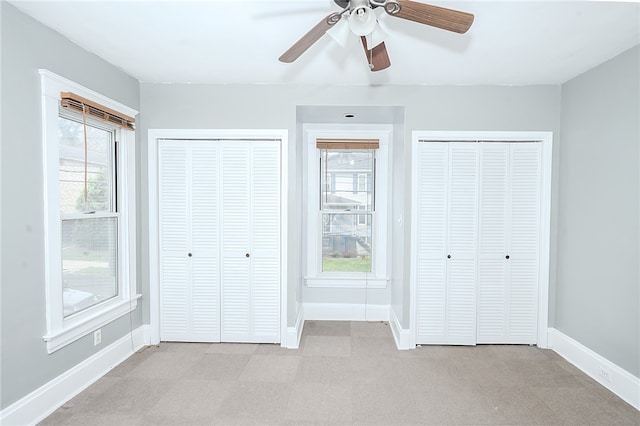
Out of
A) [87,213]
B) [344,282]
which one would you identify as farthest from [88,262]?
[344,282]

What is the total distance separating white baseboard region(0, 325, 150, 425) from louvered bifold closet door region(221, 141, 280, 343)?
0.89 metres

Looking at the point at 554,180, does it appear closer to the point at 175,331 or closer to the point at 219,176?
the point at 219,176

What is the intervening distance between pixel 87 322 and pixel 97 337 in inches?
8.7

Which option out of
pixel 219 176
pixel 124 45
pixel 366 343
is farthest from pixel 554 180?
pixel 124 45

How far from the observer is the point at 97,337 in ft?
8.76

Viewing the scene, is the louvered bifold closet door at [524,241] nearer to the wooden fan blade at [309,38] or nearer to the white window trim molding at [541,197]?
the white window trim molding at [541,197]

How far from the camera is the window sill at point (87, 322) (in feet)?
7.34

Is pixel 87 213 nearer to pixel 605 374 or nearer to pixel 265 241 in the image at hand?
pixel 265 241

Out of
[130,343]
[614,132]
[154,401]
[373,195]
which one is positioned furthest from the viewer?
[373,195]

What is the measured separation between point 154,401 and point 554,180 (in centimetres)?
389

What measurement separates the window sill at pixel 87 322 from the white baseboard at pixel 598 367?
159 inches

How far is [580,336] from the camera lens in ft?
9.45

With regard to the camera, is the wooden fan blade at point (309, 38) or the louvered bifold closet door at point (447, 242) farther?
the louvered bifold closet door at point (447, 242)

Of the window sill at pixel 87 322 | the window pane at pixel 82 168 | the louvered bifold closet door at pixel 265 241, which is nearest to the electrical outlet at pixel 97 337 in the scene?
the window sill at pixel 87 322
